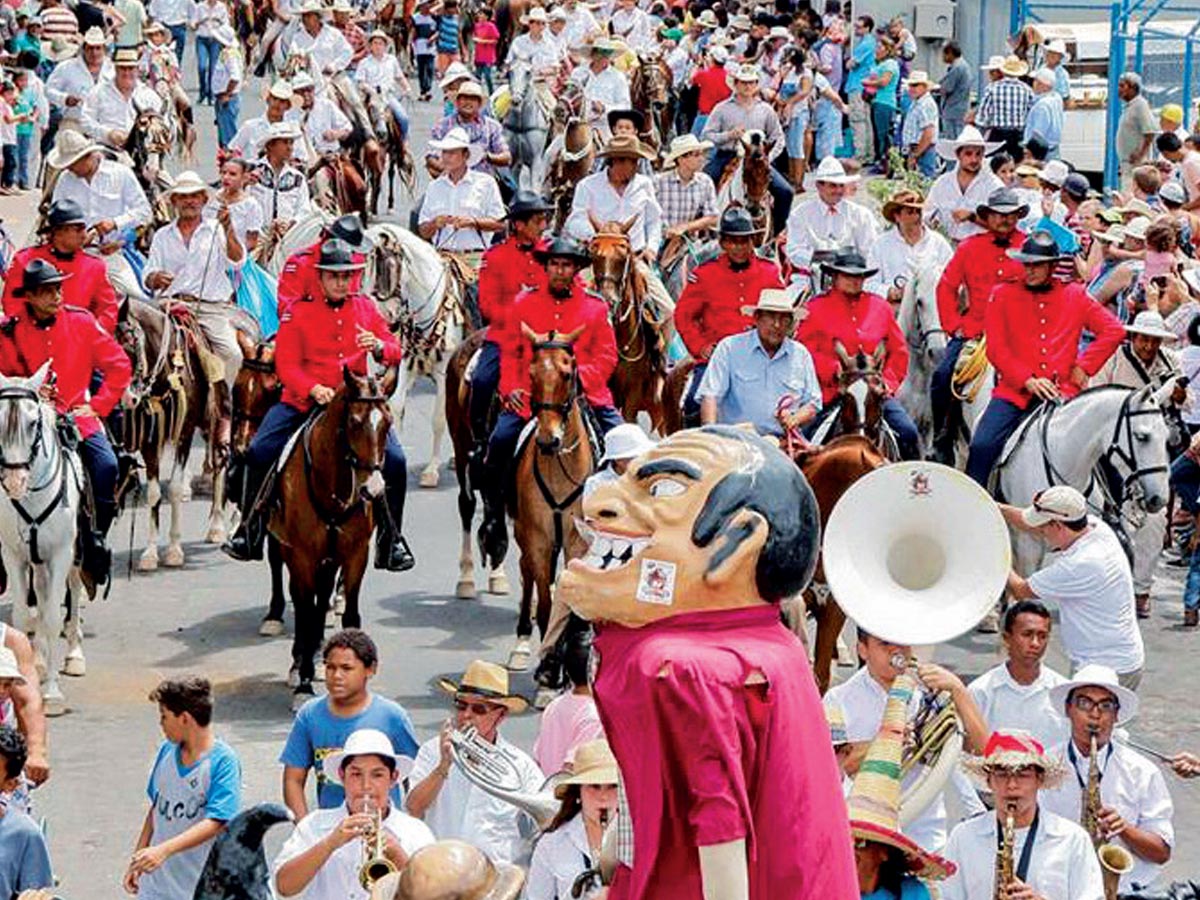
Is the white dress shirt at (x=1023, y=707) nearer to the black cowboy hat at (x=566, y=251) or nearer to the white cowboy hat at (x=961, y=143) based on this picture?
the black cowboy hat at (x=566, y=251)

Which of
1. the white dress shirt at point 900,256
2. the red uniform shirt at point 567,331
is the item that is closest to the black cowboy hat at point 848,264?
the red uniform shirt at point 567,331

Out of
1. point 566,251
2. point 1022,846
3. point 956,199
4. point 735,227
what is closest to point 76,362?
point 566,251

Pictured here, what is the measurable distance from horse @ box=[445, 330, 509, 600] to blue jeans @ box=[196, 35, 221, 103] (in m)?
21.6

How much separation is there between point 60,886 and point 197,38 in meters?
29.3

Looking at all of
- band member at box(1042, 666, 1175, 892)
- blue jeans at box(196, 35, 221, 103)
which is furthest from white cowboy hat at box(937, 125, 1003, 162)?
blue jeans at box(196, 35, 221, 103)

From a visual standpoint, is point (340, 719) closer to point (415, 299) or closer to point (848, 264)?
point (848, 264)

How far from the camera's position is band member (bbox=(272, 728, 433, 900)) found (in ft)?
32.7

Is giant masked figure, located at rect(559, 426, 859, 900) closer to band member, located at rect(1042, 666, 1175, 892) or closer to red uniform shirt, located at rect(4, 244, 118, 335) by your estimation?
band member, located at rect(1042, 666, 1175, 892)

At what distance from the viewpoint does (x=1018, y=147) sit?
2922 cm

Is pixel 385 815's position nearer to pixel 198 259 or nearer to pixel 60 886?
pixel 60 886

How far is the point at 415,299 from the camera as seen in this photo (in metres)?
23.3

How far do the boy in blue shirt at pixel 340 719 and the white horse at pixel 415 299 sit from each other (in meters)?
11.0

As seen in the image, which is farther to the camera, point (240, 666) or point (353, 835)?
point (240, 666)

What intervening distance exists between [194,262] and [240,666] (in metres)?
4.66
